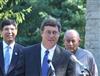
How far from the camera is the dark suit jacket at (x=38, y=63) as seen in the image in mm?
5199

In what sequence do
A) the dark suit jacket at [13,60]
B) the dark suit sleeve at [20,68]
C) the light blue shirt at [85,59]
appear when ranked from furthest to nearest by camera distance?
the light blue shirt at [85,59], the dark suit jacket at [13,60], the dark suit sleeve at [20,68]

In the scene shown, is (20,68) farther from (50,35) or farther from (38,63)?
(50,35)

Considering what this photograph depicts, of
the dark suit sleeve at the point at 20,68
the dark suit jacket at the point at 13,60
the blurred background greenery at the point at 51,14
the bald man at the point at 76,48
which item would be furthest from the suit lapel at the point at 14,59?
the blurred background greenery at the point at 51,14

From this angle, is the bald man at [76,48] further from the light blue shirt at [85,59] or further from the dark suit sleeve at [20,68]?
the dark suit sleeve at [20,68]

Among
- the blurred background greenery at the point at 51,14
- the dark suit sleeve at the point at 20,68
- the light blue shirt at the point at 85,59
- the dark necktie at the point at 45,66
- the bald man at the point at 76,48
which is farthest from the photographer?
the blurred background greenery at the point at 51,14

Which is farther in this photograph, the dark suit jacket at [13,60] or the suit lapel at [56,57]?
the dark suit jacket at [13,60]

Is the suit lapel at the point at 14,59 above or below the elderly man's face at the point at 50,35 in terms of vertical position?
below

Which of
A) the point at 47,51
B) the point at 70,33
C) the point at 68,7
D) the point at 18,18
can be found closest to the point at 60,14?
the point at 68,7

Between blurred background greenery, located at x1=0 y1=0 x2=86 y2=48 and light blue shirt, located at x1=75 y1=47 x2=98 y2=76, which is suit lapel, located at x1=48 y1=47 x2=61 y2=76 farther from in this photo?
blurred background greenery, located at x1=0 y1=0 x2=86 y2=48

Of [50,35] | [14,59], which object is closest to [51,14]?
[14,59]

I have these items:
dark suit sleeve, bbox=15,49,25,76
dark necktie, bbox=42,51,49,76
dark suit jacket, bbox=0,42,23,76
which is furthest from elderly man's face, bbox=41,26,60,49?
dark suit jacket, bbox=0,42,23,76

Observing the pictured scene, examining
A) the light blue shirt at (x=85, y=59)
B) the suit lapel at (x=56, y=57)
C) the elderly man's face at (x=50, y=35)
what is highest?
the elderly man's face at (x=50, y=35)

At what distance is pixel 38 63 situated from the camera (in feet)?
17.2

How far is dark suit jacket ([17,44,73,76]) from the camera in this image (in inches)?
205
